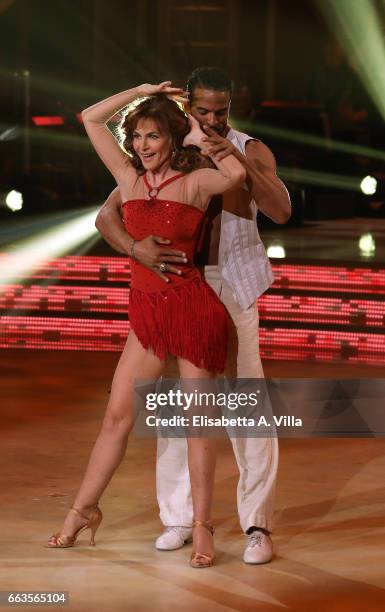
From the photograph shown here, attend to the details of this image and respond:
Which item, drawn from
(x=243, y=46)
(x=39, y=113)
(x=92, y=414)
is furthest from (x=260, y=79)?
(x=92, y=414)

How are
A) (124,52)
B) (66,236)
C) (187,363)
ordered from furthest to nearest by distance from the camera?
(124,52) < (66,236) < (187,363)

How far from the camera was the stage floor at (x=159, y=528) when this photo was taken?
5723 mm

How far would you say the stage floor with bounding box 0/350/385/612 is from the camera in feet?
18.8

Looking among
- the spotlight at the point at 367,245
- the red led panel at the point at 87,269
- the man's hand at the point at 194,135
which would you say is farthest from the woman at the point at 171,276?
the spotlight at the point at 367,245

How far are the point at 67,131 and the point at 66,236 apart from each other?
6340 millimetres

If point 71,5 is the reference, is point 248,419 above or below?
below

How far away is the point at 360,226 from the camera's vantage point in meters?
21.4

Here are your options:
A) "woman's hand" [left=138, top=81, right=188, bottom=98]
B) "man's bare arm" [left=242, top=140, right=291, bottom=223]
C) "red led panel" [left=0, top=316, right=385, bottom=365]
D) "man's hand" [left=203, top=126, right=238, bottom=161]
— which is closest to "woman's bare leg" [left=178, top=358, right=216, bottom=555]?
"man's bare arm" [left=242, top=140, right=291, bottom=223]

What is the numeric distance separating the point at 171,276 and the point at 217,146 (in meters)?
0.50

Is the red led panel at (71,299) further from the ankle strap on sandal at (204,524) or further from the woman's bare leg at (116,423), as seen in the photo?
the ankle strap on sandal at (204,524)

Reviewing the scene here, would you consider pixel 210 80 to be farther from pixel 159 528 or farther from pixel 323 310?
pixel 323 310

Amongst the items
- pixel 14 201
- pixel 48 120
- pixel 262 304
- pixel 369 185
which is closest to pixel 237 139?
pixel 262 304

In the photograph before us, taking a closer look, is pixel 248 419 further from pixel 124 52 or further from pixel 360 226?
pixel 124 52

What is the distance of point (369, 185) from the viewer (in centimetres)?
2328
